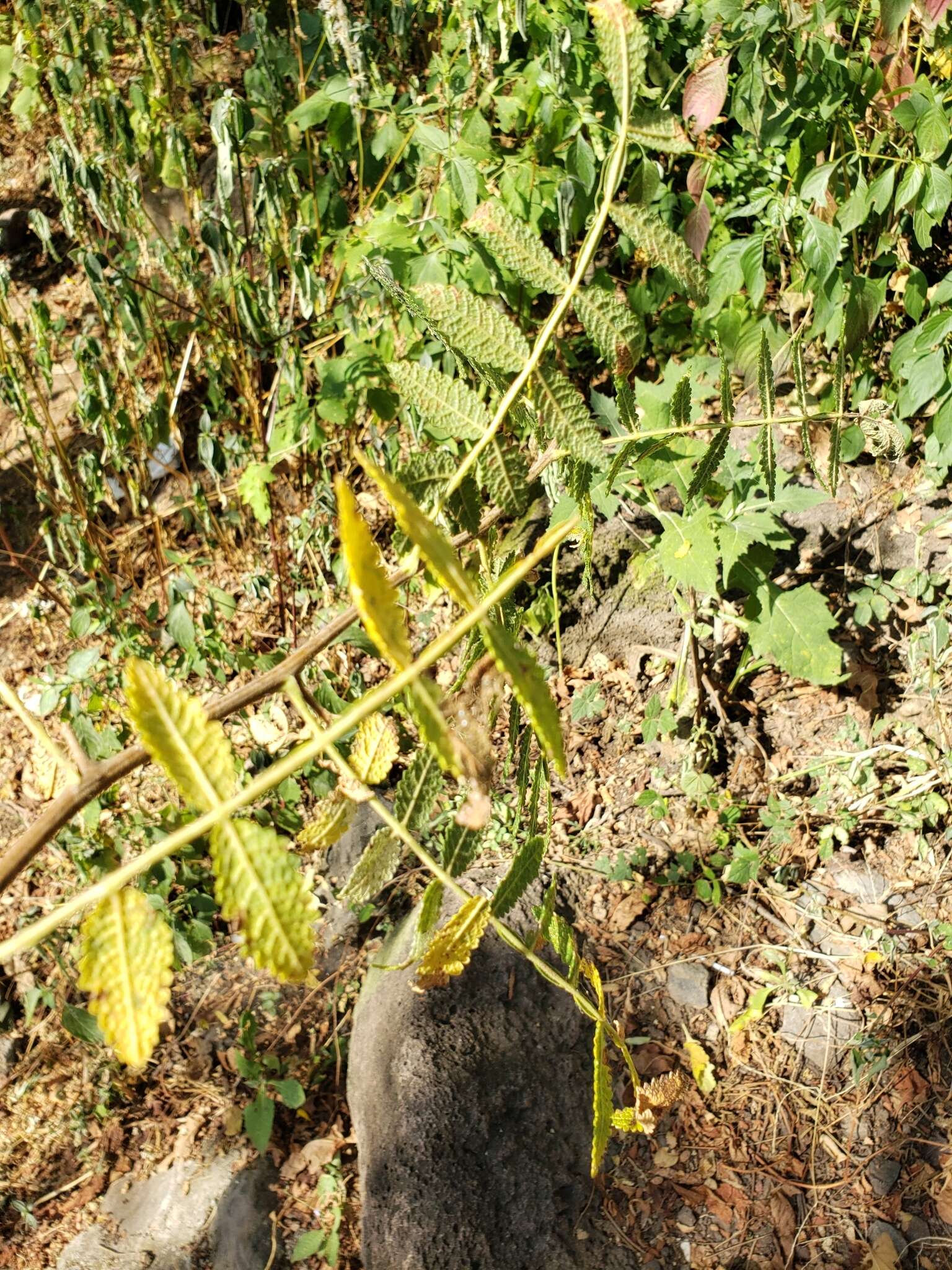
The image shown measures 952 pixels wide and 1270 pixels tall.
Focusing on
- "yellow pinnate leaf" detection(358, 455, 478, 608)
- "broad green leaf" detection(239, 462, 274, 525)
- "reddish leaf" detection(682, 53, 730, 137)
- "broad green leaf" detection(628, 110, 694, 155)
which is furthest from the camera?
"broad green leaf" detection(239, 462, 274, 525)

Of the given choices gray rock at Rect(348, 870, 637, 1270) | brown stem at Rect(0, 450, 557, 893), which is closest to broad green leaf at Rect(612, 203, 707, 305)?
brown stem at Rect(0, 450, 557, 893)

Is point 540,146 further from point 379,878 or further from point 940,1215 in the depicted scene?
point 940,1215

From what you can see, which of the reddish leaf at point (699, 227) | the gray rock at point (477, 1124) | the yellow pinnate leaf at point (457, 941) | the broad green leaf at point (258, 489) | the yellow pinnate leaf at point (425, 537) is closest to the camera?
Result: the yellow pinnate leaf at point (425, 537)

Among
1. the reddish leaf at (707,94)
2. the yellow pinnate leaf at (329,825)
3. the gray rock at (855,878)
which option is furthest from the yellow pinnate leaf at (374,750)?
the gray rock at (855,878)

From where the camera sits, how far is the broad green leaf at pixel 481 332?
62 cm

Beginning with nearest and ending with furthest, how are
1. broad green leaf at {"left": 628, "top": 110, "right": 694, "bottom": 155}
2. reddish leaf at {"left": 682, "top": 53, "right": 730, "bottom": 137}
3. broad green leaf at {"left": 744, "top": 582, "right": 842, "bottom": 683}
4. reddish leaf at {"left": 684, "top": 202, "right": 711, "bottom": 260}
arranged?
broad green leaf at {"left": 628, "top": 110, "right": 694, "bottom": 155} → reddish leaf at {"left": 682, "top": 53, "right": 730, "bottom": 137} → broad green leaf at {"left": 744, "top": 582, "right": 842, "bottom": 683} → reddish leaf at {"left": 684, "top": 202, "right": 711, "bottom": 260}

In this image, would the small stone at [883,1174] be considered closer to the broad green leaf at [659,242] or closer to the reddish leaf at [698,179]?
the broad green leaf at [659,242]

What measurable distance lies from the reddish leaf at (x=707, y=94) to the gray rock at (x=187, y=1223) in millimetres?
2181

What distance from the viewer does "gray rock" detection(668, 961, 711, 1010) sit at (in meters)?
2.12

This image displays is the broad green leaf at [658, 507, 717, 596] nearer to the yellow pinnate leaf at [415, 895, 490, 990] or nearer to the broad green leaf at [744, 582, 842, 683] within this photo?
the broad green leaf at [744, 582, 842, 683]

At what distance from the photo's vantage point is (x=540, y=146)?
226 cm

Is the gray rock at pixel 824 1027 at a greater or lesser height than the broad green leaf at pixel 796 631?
lesser

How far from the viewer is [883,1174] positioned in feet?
6.05

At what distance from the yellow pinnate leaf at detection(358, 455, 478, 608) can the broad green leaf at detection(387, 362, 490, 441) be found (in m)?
0.29
